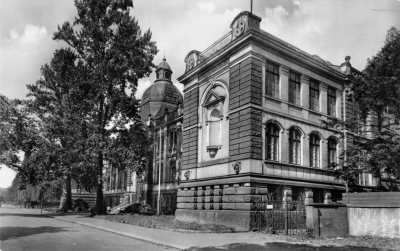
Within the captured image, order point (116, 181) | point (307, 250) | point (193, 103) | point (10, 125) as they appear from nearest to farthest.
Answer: point (307, 250) → point (10, 125) → point (193, 103) → point (116, 181)

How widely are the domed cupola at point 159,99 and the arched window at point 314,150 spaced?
27375 millimetres

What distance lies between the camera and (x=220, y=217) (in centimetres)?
2138

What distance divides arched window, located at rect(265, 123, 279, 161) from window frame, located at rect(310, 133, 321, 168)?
3552mm

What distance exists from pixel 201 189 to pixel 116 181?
33060 mm

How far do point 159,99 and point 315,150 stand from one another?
30.5 m

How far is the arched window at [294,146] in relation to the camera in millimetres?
23219

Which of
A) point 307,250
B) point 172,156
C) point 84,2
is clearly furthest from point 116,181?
point 307,250

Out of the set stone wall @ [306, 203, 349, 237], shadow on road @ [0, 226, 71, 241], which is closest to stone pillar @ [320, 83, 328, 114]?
stone wall @ [306, 203, 349, 237]

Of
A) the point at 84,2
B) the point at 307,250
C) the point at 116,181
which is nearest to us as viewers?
the point at 307,250

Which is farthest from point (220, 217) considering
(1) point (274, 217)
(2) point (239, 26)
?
(2) point (239, 26)

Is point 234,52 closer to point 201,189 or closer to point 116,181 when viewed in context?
point 201,189

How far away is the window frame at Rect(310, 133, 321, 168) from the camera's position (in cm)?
2454

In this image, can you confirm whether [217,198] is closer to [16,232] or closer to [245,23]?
[245,23]

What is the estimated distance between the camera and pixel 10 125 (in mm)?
18453
